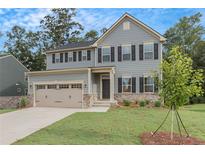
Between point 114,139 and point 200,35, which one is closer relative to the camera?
point 114,139

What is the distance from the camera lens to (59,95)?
18.7 m

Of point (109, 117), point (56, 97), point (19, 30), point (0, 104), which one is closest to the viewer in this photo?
point (109, 117)

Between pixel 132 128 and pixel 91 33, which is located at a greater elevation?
pixel 91 33

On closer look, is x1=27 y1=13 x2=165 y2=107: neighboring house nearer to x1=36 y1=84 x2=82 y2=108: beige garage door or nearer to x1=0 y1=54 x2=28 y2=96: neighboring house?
x1=36 y1=84 x2=82 y2=108: beige garage door

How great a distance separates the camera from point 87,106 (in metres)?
17.6

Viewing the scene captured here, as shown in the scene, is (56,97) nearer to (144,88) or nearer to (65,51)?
(65,51)

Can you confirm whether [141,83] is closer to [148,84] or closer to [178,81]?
[148,84]

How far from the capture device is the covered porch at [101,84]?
1822 cm

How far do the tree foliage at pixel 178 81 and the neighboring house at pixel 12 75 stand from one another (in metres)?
18.5

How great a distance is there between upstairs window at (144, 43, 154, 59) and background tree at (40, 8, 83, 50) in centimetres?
1103

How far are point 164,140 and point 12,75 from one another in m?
19.8

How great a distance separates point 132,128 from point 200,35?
23544 millimetres

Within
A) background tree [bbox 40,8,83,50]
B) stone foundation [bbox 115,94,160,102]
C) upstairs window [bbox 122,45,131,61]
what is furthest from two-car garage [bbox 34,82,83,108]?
background tree [bbox 40,8,83,50]
